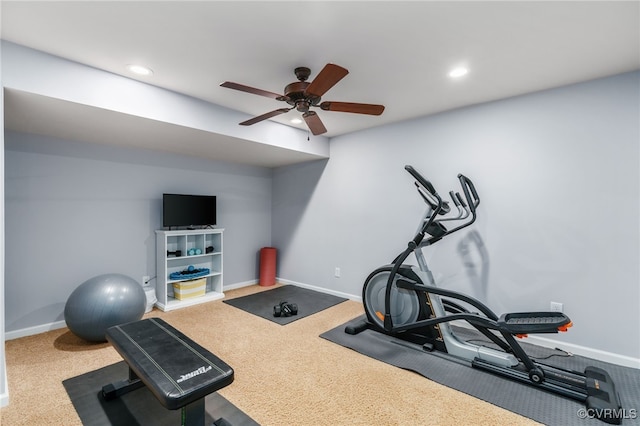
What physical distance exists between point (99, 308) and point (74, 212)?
1402 mm

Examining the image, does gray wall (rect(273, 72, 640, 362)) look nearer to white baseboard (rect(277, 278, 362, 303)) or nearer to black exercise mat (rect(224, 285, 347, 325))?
white baseboard (rect(277, 278, 362, 303))

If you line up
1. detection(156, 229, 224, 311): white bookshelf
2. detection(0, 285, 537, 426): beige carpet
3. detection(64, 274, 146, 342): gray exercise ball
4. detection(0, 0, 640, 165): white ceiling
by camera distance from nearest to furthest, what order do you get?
detection(0, 0, 640, 165): white ceiling < detection(0, 285, 537, 426): beige carpet < detection(64, 274, 146, 342): gray exercise ball < detection(156, 229, 224, 311): white bookshelf

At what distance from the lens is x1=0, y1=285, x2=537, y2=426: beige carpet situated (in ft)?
6.28

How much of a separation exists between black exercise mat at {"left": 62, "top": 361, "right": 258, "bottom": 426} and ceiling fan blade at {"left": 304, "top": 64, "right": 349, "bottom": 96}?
224 centimetres

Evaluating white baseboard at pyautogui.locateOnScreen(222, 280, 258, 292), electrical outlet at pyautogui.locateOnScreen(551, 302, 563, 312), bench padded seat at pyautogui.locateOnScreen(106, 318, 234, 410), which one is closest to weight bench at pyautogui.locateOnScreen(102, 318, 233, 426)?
bench padded seat at pyautogui.locateOnScreen(106, 318, 234, 410)

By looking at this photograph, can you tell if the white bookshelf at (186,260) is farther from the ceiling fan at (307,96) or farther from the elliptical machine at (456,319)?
the ceiling fan at (307,96)

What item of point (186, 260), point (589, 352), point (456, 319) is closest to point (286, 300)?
point (186, 260)

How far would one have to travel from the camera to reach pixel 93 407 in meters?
1.99

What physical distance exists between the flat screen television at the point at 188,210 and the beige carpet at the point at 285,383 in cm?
145

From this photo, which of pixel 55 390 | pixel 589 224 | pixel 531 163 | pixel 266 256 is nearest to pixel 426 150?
pixel 531 163

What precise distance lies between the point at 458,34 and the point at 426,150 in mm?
1796

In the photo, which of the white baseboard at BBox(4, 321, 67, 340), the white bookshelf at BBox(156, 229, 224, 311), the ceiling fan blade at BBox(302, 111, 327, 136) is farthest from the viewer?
the white bookshelf at BBox(156, 229, 224, 311)

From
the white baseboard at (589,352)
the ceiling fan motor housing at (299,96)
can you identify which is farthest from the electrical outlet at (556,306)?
the ceiling fan motor housing at (299,96)

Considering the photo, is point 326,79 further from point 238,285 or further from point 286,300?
point 238,285
